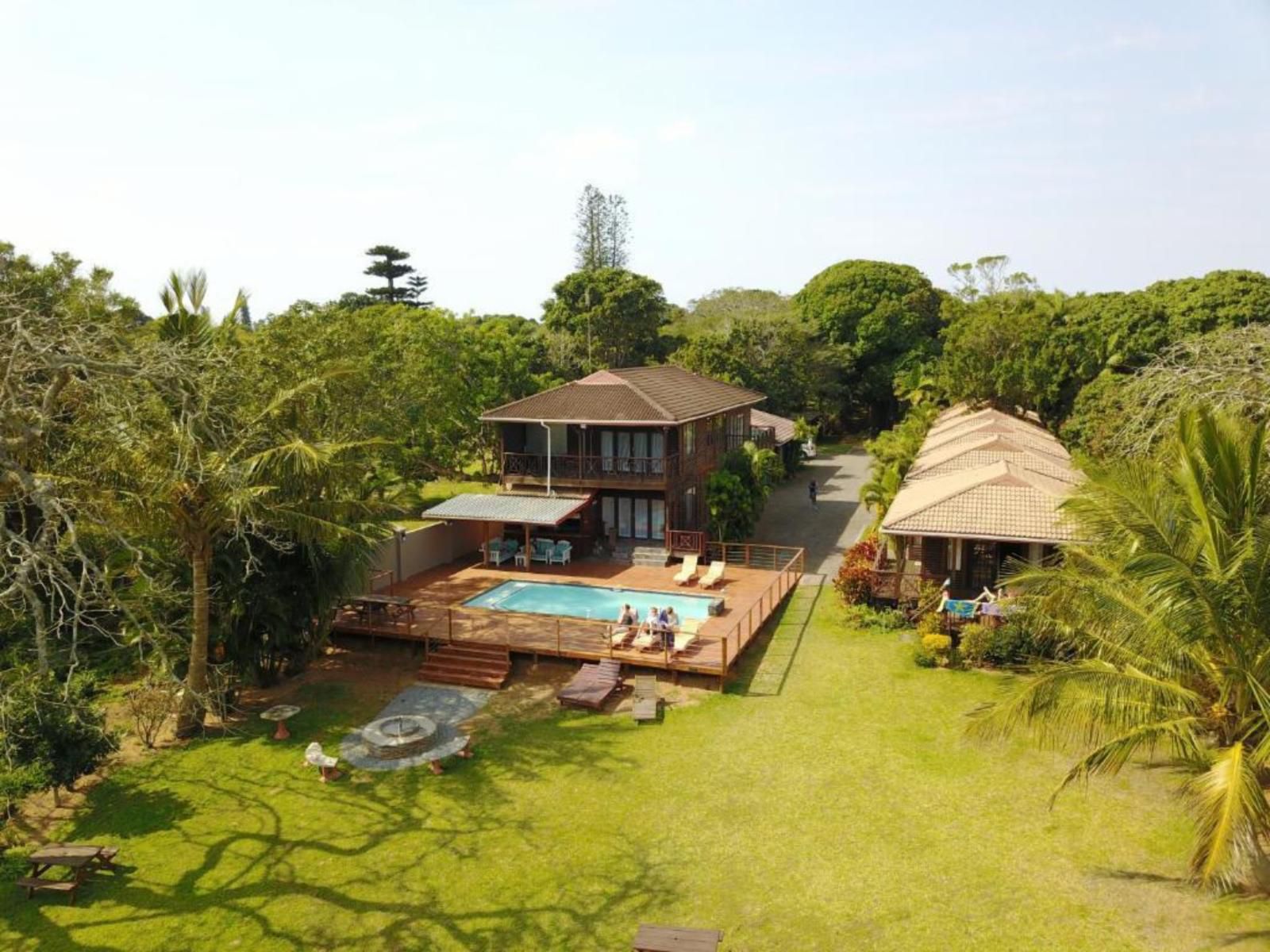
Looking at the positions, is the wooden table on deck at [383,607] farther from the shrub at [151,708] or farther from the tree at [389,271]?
the tree at [389,271]

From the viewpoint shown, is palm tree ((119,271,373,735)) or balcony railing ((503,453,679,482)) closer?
palm tree ((119,271,373,735))

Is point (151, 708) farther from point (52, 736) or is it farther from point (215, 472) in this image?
point (215, 472)

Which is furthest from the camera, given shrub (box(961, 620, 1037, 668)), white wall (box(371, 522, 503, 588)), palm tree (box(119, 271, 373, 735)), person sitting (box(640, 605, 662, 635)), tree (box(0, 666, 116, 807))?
white wall (box(371, 522, 503, 588))

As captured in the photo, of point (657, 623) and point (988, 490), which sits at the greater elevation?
point (988, 490)

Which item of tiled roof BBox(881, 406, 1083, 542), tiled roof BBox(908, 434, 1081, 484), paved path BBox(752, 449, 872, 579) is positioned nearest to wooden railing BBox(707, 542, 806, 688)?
paved path BBox(752, 449, 872, 579)

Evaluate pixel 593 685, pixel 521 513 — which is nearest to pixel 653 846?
pixel 593 685

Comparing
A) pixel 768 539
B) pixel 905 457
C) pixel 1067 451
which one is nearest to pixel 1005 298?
pixel 1067 451

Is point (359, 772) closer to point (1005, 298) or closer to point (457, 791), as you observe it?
point (457, 791)

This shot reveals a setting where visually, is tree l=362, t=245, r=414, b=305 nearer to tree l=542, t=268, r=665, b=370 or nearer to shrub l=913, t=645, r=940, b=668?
tree l=542, t=268, r=665, b=370
